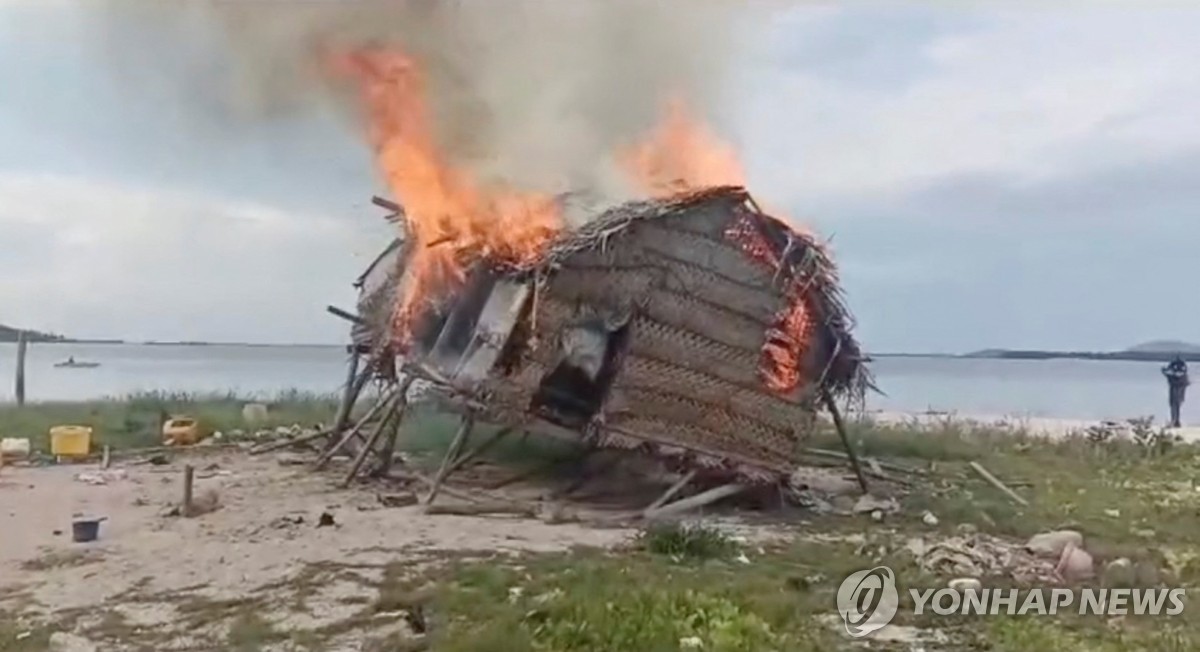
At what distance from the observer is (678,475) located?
13.6 metres

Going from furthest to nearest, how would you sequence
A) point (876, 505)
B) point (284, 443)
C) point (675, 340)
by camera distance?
point (284, 443), point (675, 340), point (876, 505)

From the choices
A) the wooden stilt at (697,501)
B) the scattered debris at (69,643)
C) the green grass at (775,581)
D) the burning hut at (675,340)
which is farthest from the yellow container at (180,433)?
the scattered debris at (69,643)

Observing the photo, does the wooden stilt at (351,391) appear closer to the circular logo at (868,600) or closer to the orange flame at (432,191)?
the orange flame at (432,191)

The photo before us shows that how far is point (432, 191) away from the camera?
47.6ft

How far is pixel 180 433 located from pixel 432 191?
277 inches

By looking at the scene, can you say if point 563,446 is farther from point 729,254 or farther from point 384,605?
point 384,605

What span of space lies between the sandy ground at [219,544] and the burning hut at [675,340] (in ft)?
5.64

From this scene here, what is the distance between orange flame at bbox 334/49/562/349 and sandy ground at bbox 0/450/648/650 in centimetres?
309

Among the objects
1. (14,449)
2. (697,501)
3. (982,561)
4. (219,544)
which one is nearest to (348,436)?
(14,449)

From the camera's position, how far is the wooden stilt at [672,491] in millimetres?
12797

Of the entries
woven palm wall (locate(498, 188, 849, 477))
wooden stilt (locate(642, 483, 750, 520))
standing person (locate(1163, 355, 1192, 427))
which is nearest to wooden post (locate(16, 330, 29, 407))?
woven palm wall (locate(498, 188, 849, 477))

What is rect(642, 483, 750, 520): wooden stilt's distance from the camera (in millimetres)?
12508

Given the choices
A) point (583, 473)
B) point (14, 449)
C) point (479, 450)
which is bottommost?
point (583, 473)

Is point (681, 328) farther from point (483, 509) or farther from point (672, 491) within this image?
point (483, 509)
